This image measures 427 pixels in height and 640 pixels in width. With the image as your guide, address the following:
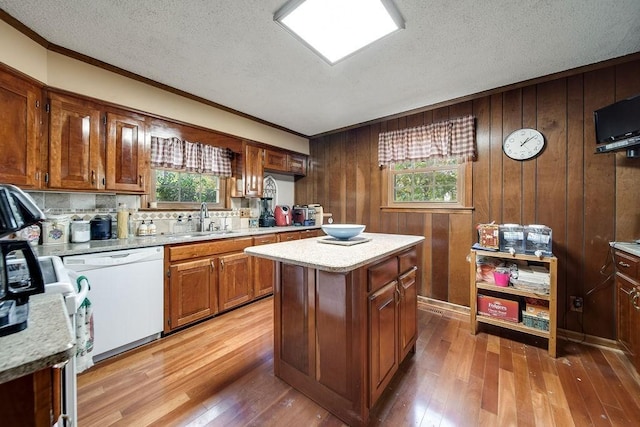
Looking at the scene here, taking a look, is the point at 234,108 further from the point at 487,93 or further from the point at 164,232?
the point at 487,93

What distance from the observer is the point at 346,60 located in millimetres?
2072

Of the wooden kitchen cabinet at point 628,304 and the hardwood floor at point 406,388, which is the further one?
the wooden kitchen cabinet at point 628,304

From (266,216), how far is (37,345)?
3159 millimetres

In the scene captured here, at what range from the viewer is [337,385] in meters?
1.42

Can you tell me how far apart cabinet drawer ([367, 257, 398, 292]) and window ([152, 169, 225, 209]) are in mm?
2540

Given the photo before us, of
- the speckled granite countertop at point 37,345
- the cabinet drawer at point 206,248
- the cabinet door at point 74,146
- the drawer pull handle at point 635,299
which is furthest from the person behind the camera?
the cabinet drawer at point 206,248

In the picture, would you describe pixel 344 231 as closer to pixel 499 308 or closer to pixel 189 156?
pixel 499 308

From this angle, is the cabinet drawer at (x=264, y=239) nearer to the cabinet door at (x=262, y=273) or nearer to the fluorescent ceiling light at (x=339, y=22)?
the cabinet door at (x=262, y=273)

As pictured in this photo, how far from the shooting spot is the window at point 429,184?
2820 millimetres

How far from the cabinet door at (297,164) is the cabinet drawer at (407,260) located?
2.58 m

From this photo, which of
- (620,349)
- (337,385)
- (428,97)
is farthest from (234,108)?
(620,349)

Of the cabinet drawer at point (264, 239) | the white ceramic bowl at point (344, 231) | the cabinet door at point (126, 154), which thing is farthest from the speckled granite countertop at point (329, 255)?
the cabinet door at point (126, 154)

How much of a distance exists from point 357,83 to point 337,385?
8.19 ft

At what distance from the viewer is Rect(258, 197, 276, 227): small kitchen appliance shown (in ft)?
12.1
